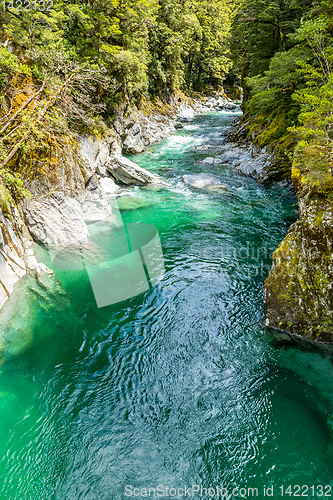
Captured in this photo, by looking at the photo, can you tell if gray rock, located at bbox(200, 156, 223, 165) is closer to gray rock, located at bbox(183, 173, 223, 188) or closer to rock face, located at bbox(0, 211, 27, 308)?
gray rock, located at bbox(183, 173, 223, 188)

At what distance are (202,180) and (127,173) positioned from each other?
4350mm

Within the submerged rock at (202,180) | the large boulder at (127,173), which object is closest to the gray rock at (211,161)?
the submerged rock at (202,180)

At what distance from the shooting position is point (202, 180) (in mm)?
15344

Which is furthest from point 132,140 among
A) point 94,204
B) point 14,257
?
point 14,257

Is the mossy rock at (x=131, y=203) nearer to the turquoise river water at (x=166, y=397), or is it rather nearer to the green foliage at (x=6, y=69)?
the turquoise river water at (x=166, y=397)

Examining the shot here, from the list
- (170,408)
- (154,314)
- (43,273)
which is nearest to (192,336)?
(154,314)

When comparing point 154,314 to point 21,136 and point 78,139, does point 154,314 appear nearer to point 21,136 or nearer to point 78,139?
point 21,136

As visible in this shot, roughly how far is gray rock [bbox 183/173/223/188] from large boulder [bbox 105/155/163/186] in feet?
5.39

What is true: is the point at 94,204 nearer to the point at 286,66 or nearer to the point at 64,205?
the point at 64,205

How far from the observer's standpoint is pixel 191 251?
31.1 feet

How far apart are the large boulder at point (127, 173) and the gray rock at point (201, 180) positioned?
1.64 metres

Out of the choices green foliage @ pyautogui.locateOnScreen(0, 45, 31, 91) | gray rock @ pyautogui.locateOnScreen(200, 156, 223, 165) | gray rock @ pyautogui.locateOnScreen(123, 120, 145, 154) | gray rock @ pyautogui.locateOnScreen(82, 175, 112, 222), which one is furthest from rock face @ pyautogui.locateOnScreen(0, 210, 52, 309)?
gray rock @ pyautogui.locateOnScreen(123, 120, 145, 154)

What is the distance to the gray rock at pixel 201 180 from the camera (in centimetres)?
1501

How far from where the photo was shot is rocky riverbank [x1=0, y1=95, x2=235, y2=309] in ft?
25.5
